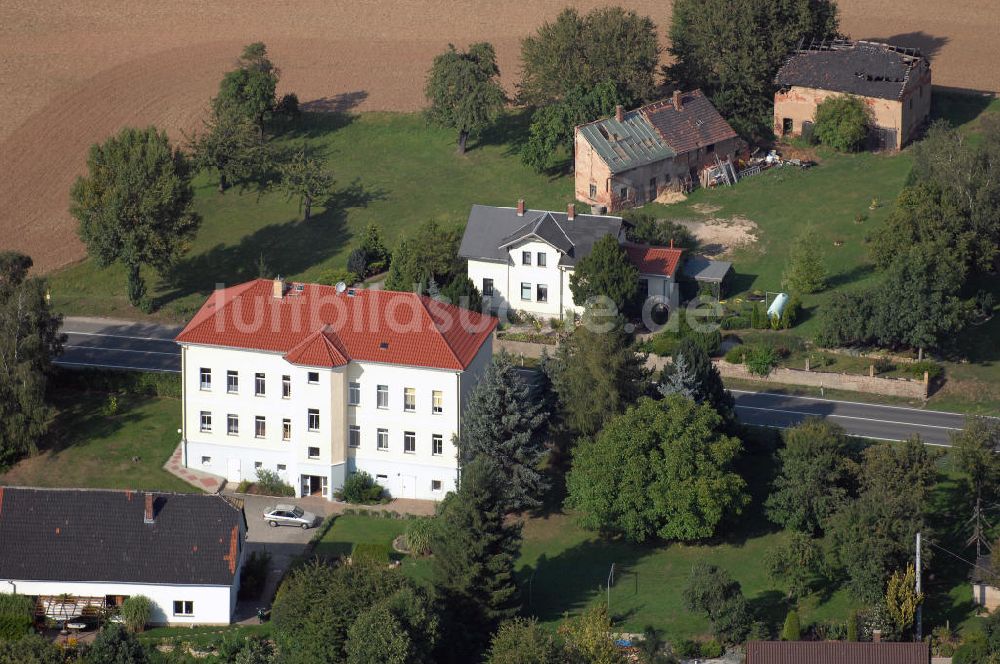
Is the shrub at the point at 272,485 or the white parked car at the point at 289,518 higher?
the shrub at the point at 272,485

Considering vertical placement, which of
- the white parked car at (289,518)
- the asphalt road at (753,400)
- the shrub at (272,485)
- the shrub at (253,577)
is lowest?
the shrub at (253,577)

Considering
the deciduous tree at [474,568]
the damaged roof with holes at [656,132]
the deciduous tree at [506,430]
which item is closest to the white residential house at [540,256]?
the damaged roof with holes at [656,132]

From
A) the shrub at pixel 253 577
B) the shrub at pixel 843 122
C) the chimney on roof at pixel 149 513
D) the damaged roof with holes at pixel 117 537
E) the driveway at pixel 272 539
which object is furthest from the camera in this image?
the shrub at pixel 843 122

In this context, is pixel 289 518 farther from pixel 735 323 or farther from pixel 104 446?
pixel 735 323

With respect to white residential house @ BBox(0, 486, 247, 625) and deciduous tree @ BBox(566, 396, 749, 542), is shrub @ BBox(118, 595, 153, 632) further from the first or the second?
deciduous tree @ BBox(566, 396, 749, 542)

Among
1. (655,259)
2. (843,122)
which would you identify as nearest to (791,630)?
Result: (655,259)

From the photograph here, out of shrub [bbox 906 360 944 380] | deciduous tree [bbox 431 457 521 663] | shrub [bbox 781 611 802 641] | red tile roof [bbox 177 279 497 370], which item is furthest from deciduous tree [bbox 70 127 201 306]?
shrub [bbox 781 611 802 641]

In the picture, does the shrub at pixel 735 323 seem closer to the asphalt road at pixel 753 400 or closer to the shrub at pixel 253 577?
the asphalt road at pixel 753 400
